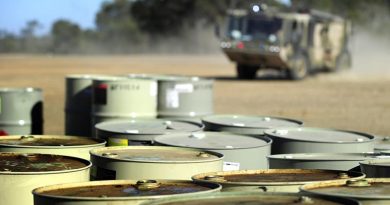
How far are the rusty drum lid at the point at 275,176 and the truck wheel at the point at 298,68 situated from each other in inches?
1040

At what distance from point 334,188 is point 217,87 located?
23.4m

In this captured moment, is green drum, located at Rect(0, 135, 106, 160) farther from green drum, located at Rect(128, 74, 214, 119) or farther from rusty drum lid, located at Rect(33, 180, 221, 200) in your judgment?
green drum, located at Rect(128, 74, 214, 119)

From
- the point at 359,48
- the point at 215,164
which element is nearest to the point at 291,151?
the point at 215,164

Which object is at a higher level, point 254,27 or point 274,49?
point 254,27

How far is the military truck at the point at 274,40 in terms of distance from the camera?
98.2ft

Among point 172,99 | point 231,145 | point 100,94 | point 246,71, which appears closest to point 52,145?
point 231,145

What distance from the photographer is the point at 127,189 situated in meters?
4.27

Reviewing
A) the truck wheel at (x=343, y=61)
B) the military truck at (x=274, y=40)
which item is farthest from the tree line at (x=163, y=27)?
the military truck at (x=274, y=40)

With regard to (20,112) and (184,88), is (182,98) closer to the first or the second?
(184,88)

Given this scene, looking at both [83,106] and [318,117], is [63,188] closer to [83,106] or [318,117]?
[83,106]

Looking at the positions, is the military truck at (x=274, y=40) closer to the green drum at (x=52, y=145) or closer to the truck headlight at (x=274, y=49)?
the truck headlight at (x=274, y=49)

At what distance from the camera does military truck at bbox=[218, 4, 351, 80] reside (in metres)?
29.9

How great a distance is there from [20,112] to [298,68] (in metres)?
23.5

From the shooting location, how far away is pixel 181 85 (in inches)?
336
